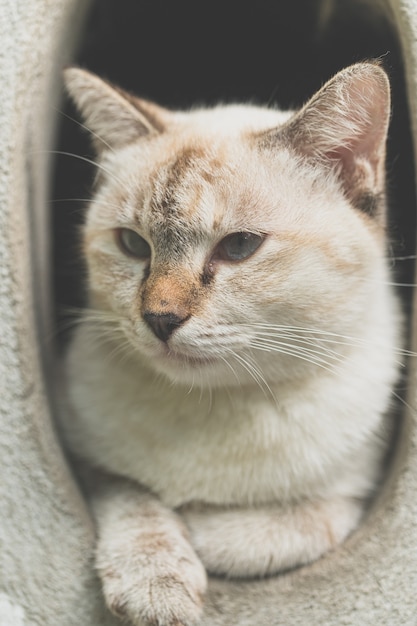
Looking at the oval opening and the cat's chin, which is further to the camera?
the oval opening

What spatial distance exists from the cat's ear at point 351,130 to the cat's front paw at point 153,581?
81 cm

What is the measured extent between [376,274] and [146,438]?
23.9 inches

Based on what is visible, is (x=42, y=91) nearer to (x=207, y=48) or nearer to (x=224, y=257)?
(x=224, y=257)

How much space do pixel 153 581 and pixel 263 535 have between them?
0.84 ft

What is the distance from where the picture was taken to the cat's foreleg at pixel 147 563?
1345mm

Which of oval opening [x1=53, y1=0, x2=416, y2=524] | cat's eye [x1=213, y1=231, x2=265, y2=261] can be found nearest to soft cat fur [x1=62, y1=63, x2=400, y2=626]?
cat's eye [x1=213, y1=231, x2=265, y2=261]

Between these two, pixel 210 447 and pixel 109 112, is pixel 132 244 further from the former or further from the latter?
pixel 210 447

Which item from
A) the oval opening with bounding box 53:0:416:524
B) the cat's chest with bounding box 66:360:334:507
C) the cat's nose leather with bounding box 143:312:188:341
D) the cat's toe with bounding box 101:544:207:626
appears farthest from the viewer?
the oval opening with bounding box 53:0:416:524

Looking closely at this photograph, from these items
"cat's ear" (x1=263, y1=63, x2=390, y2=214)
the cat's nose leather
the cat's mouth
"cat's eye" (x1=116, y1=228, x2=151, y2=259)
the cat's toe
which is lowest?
the cat's toe

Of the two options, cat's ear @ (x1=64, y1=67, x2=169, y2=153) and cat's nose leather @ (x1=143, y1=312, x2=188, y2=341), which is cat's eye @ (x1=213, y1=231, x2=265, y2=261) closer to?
cat's nose leather @ (x1=143, y1=312, x2=188, y2=341)

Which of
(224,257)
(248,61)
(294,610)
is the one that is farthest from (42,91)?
(294,610)

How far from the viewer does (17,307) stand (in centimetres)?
140

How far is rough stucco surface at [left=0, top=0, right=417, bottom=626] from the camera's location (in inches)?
55.3

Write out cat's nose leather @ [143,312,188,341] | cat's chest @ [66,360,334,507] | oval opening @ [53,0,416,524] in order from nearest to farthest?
cat's nose leather @ [143,312,188,341]
cat's chest @ [66,360,334,507]
oval opening @ [53,0,416,524]
